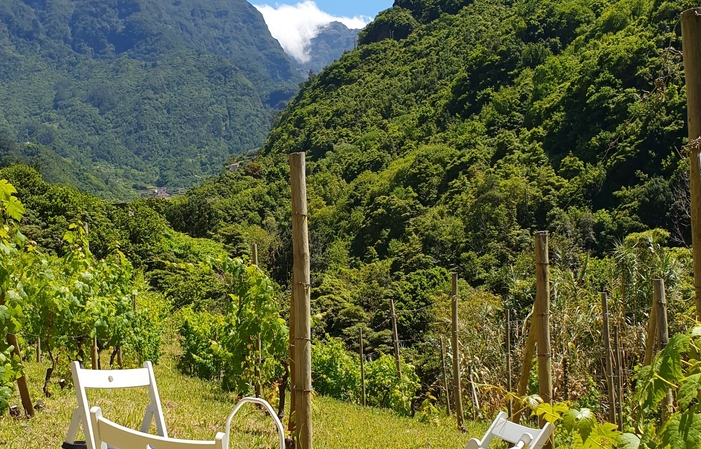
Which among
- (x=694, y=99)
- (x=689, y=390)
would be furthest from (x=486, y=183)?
(x=689, y=390)

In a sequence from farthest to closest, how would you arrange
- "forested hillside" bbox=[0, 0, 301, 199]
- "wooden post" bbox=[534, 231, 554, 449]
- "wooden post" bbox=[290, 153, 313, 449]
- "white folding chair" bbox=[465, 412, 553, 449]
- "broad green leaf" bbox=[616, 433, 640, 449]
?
1. "forested hillside" bbox=[0, 0, 301, 199]
2. "wooden post" bbox=[534, 231, 554, 449]
3. "wooden post" bbox=[290, 153, 313, 449]
4. "white folding chair" bbox=[465, 412, 553, 449]
5. "broad green leaf" bbox=[616, 433, 640, 449]

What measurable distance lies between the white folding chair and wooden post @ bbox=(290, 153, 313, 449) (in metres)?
1.43

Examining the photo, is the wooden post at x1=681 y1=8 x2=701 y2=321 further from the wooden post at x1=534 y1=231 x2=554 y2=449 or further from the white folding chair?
the wooden post at x1=534 y1=231 x2=554 y2=449

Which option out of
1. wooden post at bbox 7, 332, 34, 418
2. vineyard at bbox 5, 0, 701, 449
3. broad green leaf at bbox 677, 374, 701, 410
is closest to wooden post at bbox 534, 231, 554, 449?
vineyard at bbox 5, 0, 701, 449

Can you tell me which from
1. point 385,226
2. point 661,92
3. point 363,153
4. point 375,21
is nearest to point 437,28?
Result: point 375,21

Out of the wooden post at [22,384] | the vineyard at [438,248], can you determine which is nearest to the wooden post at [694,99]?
the vineyard at [438,248]

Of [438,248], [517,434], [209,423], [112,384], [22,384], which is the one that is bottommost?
[209,423]

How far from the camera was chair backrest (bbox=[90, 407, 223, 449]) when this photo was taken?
1494mm

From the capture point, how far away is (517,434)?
2113 millimetres

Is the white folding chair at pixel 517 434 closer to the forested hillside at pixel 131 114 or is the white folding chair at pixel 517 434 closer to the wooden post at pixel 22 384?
the wooden post at pixel 22 384

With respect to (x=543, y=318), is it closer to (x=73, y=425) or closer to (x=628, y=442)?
(x=628, y=442)

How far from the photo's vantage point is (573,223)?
28078 millimetres

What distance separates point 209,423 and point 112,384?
10.2 feet

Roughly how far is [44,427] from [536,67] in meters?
46.6
